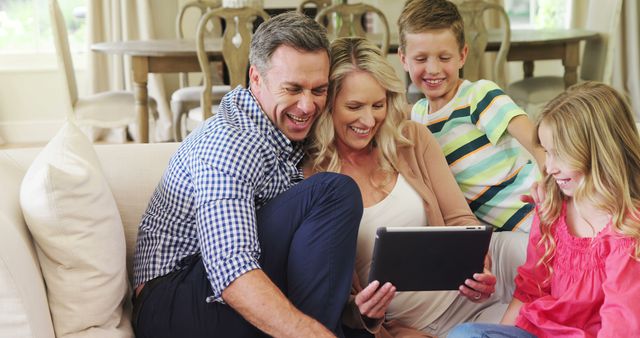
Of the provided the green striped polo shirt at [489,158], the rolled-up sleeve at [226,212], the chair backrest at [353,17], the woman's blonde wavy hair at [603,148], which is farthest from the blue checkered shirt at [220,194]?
the chair backrest at [353,17]

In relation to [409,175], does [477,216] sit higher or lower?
lower

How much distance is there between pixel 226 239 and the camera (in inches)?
64.3

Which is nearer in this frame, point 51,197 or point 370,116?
point 51,197

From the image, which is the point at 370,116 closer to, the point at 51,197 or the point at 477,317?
the point at 477,317

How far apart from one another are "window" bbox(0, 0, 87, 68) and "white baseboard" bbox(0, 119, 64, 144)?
0.39m

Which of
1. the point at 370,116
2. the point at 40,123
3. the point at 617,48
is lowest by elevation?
the point at 40,123

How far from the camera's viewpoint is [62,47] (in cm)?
426

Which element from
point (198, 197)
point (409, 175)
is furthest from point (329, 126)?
point (198, 197)

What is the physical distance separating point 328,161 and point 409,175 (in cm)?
20

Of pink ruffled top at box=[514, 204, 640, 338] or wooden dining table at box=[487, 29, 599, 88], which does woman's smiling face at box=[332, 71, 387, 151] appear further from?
wooden dining table at box=[487, 29, 599, 88]

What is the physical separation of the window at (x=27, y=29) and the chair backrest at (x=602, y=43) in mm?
3279

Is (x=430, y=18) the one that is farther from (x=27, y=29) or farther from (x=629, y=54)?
(x=27, y=29)

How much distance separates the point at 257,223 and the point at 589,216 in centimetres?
67

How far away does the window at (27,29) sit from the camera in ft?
19.0
